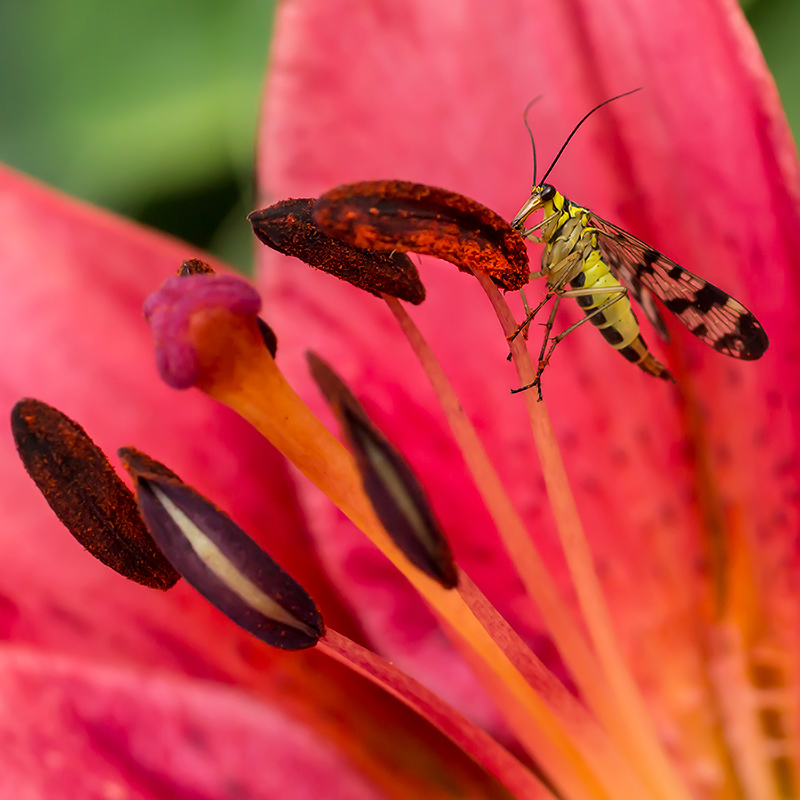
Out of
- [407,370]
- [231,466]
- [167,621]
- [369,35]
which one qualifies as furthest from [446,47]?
[167,621]

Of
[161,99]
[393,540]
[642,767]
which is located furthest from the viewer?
[161,99]

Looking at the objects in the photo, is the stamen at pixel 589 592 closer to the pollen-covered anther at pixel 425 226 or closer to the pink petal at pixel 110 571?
the pollen-covered anther at pixel 425 226

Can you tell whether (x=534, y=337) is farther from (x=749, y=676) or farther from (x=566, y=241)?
(x=749, y=676)

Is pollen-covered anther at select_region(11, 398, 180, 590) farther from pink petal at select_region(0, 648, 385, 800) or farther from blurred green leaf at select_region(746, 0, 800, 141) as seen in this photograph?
blurred green leaf at select_region(746, 0, 800, 141)

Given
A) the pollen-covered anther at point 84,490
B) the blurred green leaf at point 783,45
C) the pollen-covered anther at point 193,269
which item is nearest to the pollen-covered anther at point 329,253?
the pollen-covered anther at point 193,269

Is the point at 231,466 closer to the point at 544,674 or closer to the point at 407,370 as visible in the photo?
the point at 407,370
